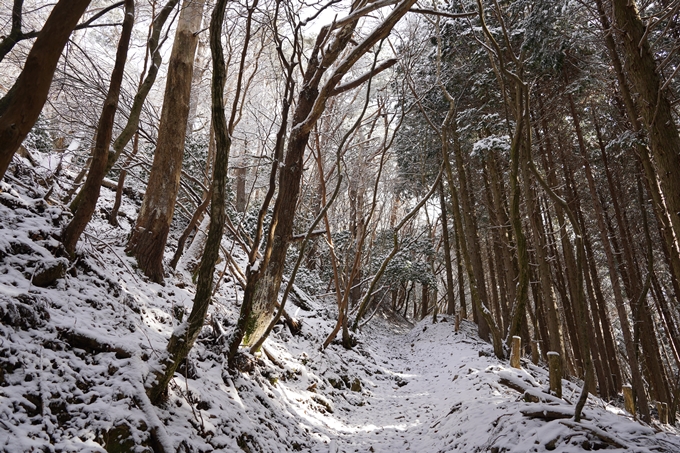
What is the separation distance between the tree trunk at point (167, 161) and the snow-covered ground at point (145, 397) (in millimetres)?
401

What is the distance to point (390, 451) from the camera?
4.52m

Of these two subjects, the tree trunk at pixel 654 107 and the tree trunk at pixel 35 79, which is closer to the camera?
the tree trunk at pixel 35 79

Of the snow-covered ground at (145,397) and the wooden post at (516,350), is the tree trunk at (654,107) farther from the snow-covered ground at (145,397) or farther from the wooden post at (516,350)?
the wooden post at (516,350)

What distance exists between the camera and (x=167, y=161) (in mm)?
5395

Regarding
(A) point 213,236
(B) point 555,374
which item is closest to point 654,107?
(B) point 555,374

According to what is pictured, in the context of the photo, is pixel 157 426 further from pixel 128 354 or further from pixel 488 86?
pixel 488 86

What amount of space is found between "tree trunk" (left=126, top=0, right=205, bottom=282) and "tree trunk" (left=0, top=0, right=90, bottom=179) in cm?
289

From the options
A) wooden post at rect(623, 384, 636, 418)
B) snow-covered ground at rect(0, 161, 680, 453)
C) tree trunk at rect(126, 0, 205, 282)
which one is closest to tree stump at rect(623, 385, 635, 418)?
A: wooden post at rect(623, 384, 636, 418)

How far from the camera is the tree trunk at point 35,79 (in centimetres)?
225

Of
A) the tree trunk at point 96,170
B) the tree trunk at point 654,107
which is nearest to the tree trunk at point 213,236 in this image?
the tree trunk at point 96,170

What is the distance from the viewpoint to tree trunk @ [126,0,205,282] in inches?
A: 201

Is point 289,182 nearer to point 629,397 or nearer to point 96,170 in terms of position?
point 96,170

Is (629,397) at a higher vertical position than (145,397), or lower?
lower

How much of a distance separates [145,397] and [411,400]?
5667mm
